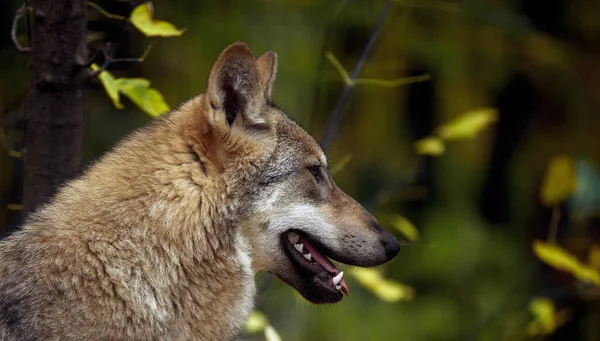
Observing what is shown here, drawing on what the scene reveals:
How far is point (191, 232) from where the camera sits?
337 cm

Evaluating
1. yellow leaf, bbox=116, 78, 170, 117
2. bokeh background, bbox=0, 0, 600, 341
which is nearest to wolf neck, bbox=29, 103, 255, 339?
yellow leaf, bbox=116, 78, 170, 117

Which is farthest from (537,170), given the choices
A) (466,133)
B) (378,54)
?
(466,133)

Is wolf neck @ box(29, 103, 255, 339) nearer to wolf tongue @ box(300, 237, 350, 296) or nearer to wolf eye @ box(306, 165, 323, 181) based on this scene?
wolf tongue @ box(300, 237, 350, 296)

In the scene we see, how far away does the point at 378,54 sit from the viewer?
29.6 feet

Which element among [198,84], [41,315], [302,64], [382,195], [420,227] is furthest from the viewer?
[420,227]

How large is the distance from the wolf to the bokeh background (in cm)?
421

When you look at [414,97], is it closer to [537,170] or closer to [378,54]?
[378,54]

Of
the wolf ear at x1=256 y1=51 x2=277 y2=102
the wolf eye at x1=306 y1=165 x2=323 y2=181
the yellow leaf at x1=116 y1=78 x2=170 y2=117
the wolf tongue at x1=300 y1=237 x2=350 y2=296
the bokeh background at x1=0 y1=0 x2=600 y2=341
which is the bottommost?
the bokeh background at x1=0 y1=0 x2=600 y2=341

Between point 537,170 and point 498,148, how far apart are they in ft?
1.76

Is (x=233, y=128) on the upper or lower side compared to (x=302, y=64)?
upper

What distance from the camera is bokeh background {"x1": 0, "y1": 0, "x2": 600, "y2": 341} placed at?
8.26 meters

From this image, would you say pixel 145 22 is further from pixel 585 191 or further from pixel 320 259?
pixel 585 191

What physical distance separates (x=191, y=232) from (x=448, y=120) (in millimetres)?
5854

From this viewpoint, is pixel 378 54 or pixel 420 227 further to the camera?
pixel 420 227
